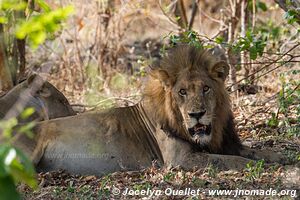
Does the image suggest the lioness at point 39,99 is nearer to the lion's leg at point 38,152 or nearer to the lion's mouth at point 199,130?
the lion's leg at point 38,152

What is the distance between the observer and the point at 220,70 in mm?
6766

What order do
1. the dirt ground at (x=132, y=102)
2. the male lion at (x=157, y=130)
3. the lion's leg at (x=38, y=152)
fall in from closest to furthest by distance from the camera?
the dirt ground at (x=132, y=102) → the male lion at (x=157, y=130) → the lion's leg at (x=38, y=152)

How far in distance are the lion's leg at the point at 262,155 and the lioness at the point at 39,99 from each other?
104 inches

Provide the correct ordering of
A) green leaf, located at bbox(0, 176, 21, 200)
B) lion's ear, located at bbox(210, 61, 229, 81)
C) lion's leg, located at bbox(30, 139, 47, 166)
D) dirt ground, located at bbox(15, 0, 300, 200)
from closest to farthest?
1. green leaf, located at bbox(0, 176, 21, 200)
2. dirt ground, located at bbox(15, 0, 300, 200)
3. lion's ear, located at bbox(210, 61, 229, 81)
4. lion's leg, located at bbox(30, 139, 47, 166)

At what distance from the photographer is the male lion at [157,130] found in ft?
21.1

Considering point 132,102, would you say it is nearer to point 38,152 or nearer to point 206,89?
point 38,152

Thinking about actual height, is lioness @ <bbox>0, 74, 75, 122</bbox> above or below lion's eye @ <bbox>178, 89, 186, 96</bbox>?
below

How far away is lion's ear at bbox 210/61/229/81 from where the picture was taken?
673 centimetres

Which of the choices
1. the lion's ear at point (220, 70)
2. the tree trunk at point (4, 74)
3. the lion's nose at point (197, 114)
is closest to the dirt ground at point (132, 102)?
the lion's nose at point (197, 114)

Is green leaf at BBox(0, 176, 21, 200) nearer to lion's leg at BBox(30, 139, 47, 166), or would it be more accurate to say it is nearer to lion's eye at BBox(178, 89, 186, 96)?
lion's eye at BBox(178, 89, 186, 96)

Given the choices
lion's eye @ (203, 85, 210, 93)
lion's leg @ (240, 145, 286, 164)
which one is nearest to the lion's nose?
lion's eye @ (203, 85, 210, 93)

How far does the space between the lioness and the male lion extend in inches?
49.1

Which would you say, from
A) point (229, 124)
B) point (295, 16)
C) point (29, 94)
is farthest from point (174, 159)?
point (29, 94)

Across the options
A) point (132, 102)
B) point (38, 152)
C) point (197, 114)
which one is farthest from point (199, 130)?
point (132, 102)
